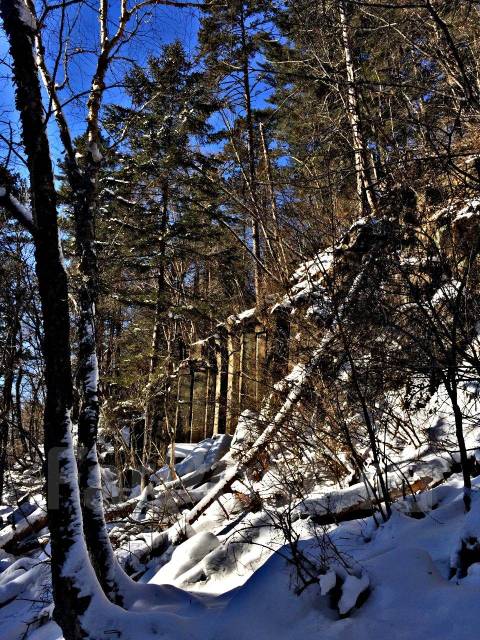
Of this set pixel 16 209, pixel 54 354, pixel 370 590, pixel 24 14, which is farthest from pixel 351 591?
pixel 24 14

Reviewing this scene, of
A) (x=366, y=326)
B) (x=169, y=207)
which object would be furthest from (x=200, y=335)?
(x=366, y=326)

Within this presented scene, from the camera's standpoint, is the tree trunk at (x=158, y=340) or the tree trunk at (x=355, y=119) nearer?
the tree trunk at (x=355, y=119)

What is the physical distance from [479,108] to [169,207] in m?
10.0

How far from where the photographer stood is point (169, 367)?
416 inches

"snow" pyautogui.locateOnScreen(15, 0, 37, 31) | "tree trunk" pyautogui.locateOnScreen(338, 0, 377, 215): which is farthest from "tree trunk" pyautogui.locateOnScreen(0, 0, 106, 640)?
"tree trunk" pyautogui.locateOnScreen(338, 0, 377, 215)

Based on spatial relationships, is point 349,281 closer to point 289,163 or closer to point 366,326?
point 366,326

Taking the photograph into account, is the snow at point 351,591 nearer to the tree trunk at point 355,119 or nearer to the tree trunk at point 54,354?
the tree trunk at point 54,354

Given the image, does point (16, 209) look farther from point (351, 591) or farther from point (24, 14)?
point (351, 591)

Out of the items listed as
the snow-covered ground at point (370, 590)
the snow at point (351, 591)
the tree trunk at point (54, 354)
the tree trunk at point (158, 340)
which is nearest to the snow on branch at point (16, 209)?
the tree trunk at point (54, 354)

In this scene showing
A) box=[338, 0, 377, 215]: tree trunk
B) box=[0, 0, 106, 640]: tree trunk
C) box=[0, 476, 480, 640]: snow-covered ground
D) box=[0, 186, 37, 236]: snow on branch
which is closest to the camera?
box=[0, 476, 480, 640]: snow-covered ground

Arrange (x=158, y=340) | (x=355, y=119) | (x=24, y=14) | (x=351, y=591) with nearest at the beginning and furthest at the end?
1. (x=351, y=591)
2. (x=24, y=14)
3. (x=355, y=119)
4. (x=158, y=340)

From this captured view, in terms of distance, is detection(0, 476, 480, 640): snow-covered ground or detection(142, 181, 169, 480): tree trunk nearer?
detection(0, 476, 480, 640): snow-covered ground

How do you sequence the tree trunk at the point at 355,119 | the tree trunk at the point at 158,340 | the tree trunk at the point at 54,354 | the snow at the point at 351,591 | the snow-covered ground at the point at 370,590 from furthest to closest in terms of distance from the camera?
1. the tree trunk at the point at 158,340
2. the tree trunk at the point at 355,119
3. the tree trunk at the point at 54,354
4. the snow at the point at 351,591
5. the snow-covered ground at the point at 370,590

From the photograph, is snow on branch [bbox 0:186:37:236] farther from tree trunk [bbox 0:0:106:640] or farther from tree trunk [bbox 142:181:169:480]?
tree trunk [bbox 142:181:169:480]
